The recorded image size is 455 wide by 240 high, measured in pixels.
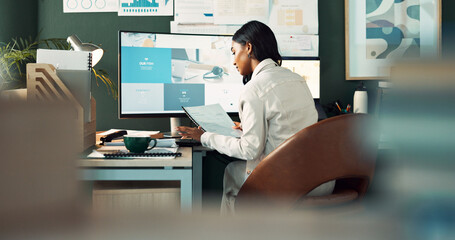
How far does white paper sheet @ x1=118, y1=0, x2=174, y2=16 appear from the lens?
2.42 metres

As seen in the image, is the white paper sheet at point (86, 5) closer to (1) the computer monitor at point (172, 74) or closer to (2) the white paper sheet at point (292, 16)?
(1) the computer monitor at point (172, 74)

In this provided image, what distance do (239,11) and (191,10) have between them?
287 millimetres

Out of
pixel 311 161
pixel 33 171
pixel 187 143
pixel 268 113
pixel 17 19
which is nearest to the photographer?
pixel 33 171

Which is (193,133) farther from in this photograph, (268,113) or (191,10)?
(191,10)

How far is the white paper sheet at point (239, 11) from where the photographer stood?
243cm

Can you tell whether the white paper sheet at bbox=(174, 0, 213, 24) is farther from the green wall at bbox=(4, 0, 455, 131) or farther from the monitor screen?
the monitor screen

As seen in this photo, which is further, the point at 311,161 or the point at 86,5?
the point at 86,5

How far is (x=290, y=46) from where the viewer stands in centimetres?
246

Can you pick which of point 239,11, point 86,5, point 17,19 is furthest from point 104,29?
point 239,11

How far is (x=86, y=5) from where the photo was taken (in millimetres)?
2402

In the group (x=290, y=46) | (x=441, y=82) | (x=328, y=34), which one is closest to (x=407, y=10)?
(x=328, y=34)

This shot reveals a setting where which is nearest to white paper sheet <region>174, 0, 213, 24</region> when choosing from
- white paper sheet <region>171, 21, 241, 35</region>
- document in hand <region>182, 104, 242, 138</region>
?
white paper sheet <region>171, 21, 241, 35</region>

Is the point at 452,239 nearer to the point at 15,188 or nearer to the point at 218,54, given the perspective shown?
the point at 15,188

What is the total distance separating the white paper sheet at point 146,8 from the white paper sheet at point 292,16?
2.02ft
